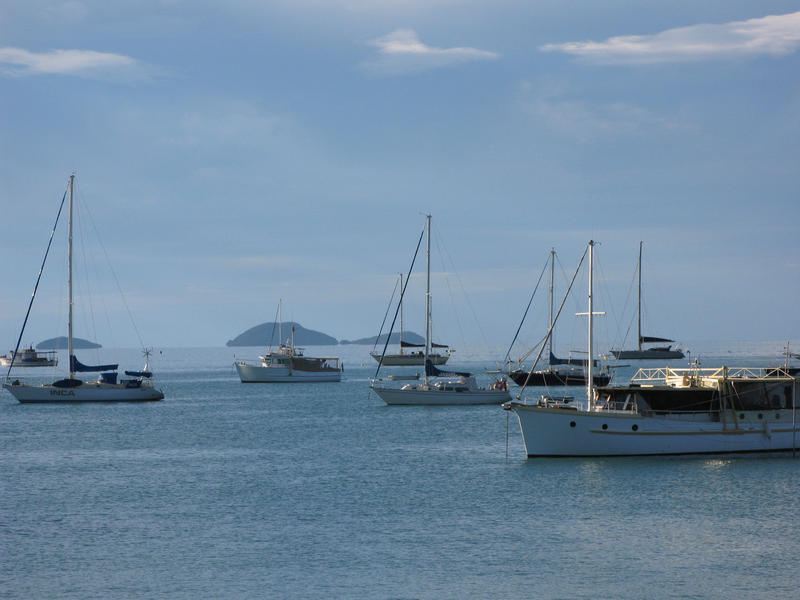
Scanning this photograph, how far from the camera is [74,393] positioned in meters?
90.5

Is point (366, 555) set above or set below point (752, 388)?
below

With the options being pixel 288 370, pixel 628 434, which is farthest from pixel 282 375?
pixel 628 434

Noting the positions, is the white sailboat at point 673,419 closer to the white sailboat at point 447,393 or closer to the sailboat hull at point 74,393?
the white sailboat at point 447,393

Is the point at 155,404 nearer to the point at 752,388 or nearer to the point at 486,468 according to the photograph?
the point at 486,468

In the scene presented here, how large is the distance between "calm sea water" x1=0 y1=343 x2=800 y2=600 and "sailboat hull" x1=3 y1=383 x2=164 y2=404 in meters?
31.9

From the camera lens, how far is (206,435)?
65688 millimetres

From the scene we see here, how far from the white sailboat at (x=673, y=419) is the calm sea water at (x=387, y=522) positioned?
0.88 metres

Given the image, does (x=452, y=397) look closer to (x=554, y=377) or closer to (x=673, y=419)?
(x=554, y=377)

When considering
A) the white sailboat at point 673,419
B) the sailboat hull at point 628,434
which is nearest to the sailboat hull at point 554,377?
the white sailboat at point 673,419

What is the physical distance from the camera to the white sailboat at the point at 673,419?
4462 centimetres

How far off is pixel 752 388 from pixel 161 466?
29072 mm

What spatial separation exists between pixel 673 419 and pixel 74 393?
6170cm

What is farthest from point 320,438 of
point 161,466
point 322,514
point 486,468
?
point 322,514

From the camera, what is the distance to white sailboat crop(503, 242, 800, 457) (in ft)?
146
